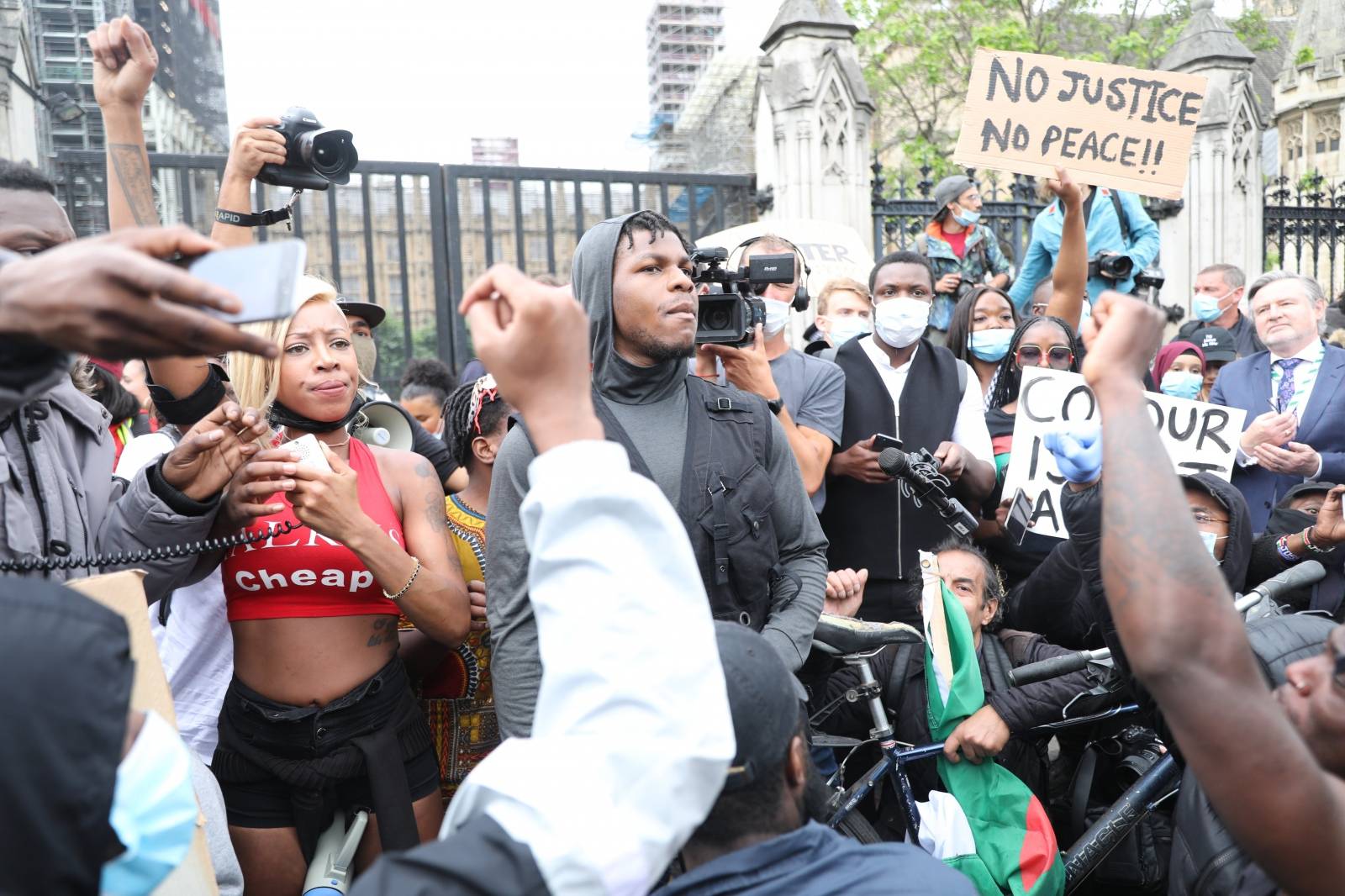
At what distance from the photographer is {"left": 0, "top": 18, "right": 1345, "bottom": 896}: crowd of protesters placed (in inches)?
47.9

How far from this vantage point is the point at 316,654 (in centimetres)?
288

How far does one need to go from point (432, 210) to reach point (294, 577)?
7134mm

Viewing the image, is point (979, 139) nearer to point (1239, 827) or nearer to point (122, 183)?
point (122, 183)

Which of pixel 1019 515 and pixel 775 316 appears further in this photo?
pixel 775 316

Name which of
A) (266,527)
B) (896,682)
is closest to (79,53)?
(266,527)

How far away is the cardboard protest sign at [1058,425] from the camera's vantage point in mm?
4262

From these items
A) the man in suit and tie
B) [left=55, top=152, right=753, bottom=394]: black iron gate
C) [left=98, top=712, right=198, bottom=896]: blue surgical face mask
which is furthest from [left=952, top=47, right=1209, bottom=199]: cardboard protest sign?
[left=98, top=712, right=198, bottom=896]: blue surgical face mask

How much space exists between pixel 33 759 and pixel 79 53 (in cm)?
1067

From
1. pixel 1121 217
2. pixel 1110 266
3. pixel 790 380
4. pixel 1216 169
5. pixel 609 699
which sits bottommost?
pixel 609 699

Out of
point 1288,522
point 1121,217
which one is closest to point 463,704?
point 1288,522

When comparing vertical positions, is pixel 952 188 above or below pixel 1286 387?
above

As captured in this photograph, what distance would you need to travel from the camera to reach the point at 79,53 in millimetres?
9883

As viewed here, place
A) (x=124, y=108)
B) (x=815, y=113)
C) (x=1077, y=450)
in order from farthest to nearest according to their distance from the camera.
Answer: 1. (x=815, y=113)
2. (x=1077, y=450)
3. (x=124, y=108)

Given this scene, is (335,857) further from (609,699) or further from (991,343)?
(991,343)
